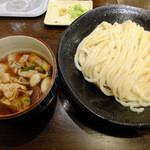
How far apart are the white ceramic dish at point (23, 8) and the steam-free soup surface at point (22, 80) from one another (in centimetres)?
128

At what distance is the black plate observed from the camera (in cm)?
122

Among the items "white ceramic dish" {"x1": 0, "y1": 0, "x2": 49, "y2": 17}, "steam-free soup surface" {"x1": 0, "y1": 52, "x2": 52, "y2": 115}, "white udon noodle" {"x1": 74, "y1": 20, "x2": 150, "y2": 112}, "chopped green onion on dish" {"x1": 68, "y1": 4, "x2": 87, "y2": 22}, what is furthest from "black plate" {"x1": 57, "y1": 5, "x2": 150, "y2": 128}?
"white ceramic dish" {"x1": 0, "y1": 0, "x2": 49, "y2": 17}

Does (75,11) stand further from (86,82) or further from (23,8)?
(86,82)

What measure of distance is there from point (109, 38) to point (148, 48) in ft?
1.45

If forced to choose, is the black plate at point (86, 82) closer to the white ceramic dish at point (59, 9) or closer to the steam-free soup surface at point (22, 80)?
the steam-free soup surface at point (22, 80)

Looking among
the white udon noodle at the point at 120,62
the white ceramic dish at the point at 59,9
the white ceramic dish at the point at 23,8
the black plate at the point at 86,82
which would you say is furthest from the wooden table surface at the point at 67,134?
the white ceramic dish at the point at 23,8

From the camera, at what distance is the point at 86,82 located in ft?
5.07

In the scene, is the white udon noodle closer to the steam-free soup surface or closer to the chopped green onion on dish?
the steam-free soup surface

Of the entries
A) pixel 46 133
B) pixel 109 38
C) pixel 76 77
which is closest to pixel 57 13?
pixel 109 38

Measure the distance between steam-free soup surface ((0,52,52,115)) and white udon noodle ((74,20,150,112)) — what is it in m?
0.49

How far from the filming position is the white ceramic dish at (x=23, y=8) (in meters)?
2.35

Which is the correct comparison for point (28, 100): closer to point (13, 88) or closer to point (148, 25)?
point (13, 88)

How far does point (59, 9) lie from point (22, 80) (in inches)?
68.6

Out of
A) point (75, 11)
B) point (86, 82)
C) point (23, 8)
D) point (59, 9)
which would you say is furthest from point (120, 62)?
point (23, 8)
